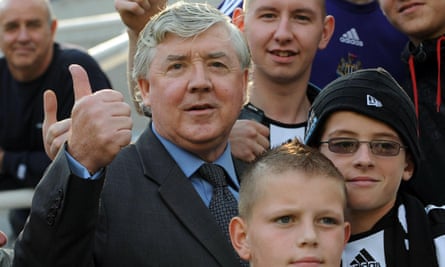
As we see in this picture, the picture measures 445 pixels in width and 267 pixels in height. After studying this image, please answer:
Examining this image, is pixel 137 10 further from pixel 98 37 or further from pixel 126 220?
pixel 98 37

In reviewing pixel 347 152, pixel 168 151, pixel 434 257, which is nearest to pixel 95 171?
pixel 168 151

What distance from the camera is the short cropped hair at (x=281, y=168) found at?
130 inches

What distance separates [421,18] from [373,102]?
87cm

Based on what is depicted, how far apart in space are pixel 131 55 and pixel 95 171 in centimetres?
143

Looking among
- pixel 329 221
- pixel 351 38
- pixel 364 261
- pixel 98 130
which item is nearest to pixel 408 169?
pixel 364 261

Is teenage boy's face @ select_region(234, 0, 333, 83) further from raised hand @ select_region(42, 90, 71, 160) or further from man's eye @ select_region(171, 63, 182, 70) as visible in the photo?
raised hand @ select_region(42, 90, 71, 160)

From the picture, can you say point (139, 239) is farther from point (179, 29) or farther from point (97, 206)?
point (179, 29)

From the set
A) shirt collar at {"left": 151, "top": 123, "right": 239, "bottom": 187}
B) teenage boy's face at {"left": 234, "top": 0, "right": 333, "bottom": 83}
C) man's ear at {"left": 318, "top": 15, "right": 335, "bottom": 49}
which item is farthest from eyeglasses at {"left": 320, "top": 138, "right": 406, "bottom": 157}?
man's ear at {"left": 318, "top": 15, "right": 335, "bottom": 49}

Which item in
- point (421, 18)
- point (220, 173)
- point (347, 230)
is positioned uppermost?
point (421, 18)

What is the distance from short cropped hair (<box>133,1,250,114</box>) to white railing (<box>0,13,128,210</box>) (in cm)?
263

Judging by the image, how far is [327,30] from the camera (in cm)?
451

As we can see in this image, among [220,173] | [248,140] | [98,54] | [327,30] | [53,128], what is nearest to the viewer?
[53,128]

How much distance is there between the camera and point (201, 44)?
11.9ft

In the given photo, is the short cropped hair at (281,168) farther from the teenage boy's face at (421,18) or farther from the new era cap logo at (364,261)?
the teenage boy's face at (421,18)
